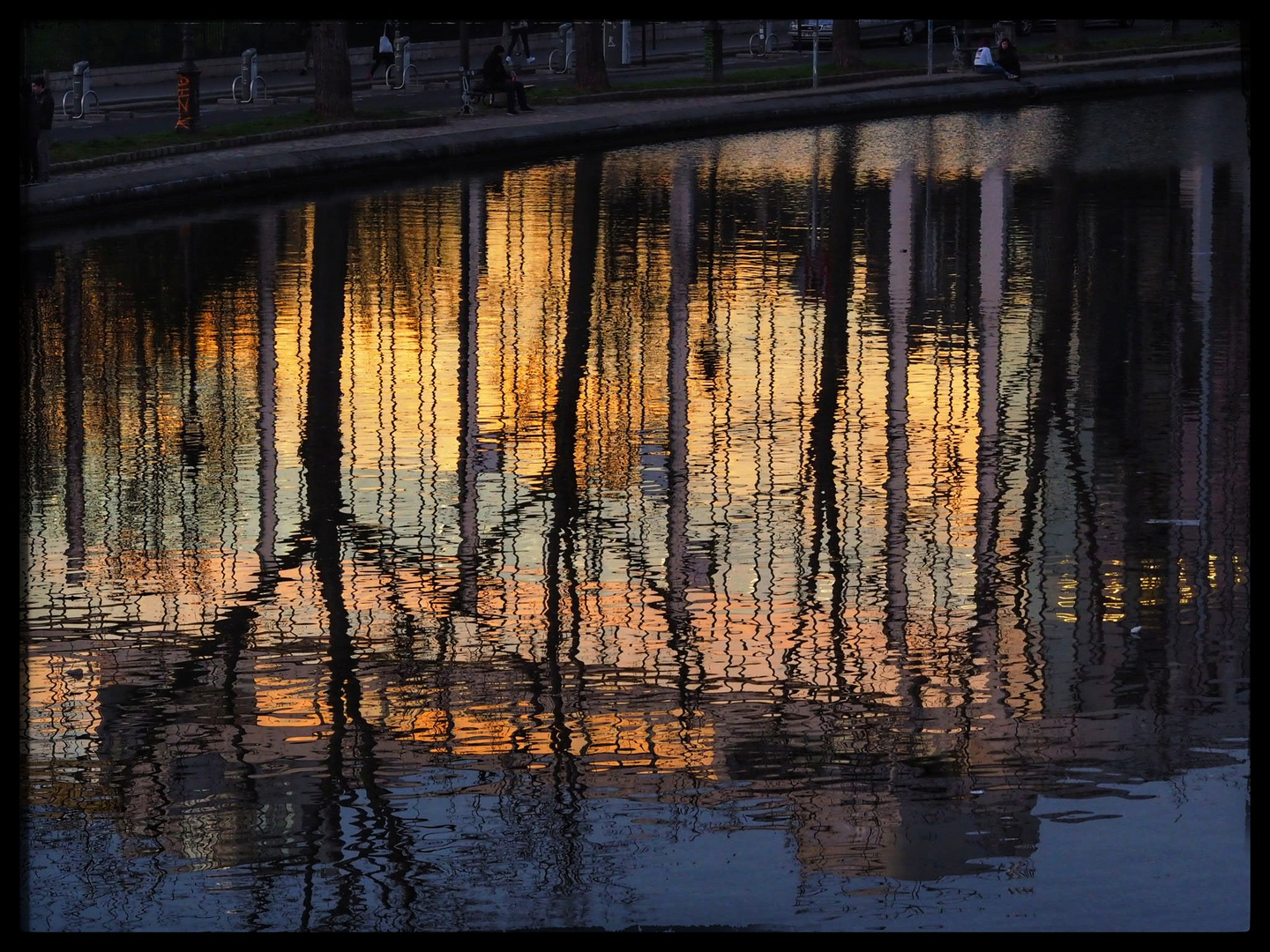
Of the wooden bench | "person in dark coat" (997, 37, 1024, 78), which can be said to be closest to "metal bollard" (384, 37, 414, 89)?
the wooden bench

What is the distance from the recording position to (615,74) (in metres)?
48.6

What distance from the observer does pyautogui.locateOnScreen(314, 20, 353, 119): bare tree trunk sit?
34.1 metres

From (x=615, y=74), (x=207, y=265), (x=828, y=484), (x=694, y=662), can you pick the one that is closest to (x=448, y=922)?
(x=694, y=662)

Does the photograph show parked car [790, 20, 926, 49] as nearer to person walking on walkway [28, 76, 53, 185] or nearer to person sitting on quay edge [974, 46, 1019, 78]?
person sitting on quay edge [974, 46, 1019, 78]

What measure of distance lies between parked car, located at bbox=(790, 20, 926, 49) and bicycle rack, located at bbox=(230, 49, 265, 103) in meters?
19.0

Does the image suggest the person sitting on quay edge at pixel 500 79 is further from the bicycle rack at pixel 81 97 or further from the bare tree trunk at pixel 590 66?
the bicycle rack at pixel 81 97

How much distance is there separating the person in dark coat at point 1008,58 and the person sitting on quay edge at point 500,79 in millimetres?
10968

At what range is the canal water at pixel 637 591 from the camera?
5961mm

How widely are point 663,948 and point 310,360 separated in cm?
952

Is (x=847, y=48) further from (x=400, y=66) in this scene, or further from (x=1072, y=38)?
Answer: (x=400, y=66)

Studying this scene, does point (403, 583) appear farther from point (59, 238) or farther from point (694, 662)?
point (59, 238)

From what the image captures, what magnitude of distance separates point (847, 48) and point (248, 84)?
44.0 feet

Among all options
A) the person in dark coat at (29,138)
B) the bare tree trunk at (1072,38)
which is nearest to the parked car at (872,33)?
the bare tree trunk at (1072,38)

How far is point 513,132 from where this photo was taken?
32.0 m
